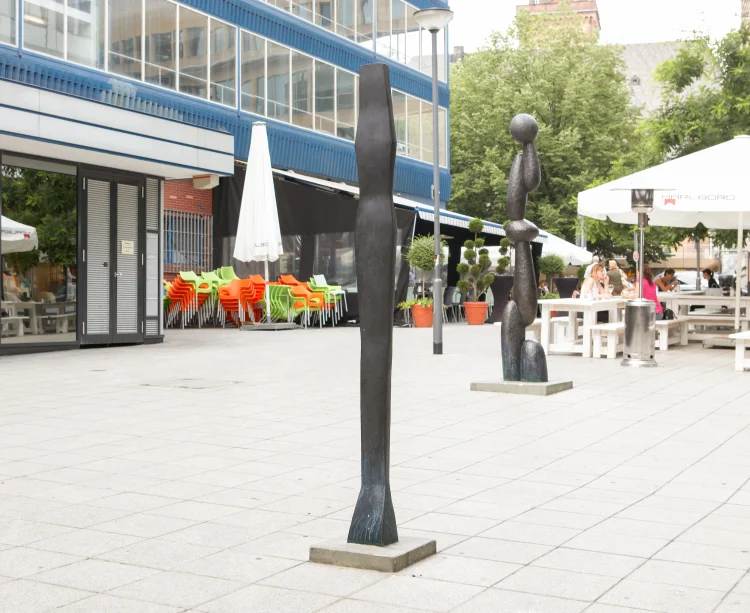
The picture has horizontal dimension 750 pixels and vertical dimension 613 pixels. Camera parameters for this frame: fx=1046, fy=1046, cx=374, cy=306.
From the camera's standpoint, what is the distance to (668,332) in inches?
664

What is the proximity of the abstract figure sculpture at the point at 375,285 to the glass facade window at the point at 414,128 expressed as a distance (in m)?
29.4

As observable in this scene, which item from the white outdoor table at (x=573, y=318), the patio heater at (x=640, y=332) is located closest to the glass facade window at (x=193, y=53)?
the white outdoor table at (x=573, y=318)

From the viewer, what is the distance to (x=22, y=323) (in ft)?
49.4

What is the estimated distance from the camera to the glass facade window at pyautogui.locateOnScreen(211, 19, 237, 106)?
2520 centimetres

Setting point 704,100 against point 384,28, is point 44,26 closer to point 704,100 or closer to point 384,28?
point 384,28

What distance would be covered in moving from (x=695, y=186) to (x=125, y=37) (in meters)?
13.2

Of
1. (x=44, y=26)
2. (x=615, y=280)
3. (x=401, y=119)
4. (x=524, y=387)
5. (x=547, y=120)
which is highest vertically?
(x=547, y=120)

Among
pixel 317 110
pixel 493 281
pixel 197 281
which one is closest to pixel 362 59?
pixel 317 110

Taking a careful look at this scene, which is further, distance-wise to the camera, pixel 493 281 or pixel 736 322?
pixel 493 281

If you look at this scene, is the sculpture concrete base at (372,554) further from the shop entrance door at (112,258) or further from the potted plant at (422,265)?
the potted plant at (422,265)

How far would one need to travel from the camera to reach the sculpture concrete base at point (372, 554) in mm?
4215

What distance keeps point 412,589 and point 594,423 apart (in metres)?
4.82

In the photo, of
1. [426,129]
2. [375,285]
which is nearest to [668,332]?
[375,285]

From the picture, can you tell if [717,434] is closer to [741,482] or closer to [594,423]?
[594,423]
